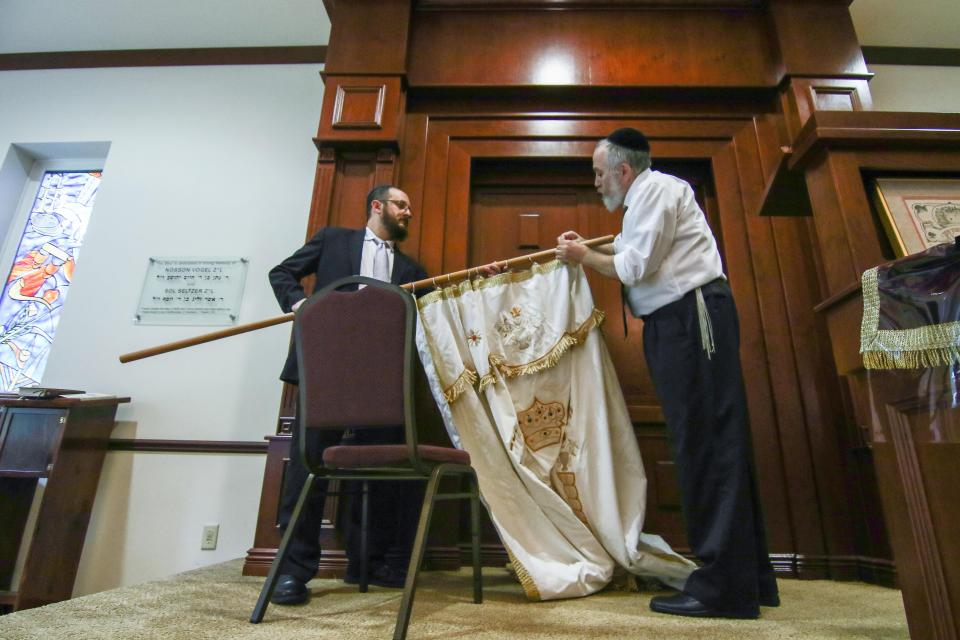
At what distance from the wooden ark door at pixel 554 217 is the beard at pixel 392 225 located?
515 mm

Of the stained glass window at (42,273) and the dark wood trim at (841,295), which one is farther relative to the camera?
the stained glass window at (42,273)

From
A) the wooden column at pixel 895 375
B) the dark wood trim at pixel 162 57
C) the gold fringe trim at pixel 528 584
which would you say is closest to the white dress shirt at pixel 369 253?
the gold fringe trim at pixel 528 584

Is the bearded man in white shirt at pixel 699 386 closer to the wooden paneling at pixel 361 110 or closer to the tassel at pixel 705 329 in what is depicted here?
the tassel at pixel 705 329

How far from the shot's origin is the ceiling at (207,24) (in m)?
3.19

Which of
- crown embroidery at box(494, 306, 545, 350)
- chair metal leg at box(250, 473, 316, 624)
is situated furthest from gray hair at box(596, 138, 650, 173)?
chair metal leg at box(250, 473, 316, 624)

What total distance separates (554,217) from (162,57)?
282cm

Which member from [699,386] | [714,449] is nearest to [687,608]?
[714,449]

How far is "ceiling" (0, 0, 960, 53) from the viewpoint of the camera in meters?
3.19

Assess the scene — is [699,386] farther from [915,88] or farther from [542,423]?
[915,88]

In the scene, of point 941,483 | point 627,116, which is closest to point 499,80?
point 627,116

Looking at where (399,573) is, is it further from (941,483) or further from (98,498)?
(98,498)

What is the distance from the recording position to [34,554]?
7.68ft

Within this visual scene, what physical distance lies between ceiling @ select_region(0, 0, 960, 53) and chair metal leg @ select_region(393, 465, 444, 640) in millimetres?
3167

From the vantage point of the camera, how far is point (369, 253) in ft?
7.07
